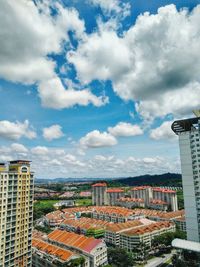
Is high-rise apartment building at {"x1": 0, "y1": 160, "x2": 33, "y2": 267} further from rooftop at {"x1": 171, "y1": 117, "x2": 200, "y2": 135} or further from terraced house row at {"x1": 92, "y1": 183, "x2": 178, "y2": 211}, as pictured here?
terraced house row at {"x1": 92, "y1": 183, "x2": 178, "y2": 211}

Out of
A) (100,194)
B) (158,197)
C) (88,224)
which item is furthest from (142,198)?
(88,224)

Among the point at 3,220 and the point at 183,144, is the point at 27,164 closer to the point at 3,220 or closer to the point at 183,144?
the point at 3,220

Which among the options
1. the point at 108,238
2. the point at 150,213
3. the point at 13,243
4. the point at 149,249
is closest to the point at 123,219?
the point at 150,213

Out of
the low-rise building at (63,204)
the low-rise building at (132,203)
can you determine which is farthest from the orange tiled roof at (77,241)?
the low-rise building at (63,204)

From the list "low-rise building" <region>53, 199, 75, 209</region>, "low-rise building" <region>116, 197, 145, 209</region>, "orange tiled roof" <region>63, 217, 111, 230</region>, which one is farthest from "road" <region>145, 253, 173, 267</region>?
"low-rise building" <region>53, 199, 75, 209</region>

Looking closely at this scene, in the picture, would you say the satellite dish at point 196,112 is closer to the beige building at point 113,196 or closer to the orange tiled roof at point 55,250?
the orange tiled roof at point 55,250

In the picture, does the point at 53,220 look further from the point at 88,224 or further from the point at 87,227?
the point at 87,227
